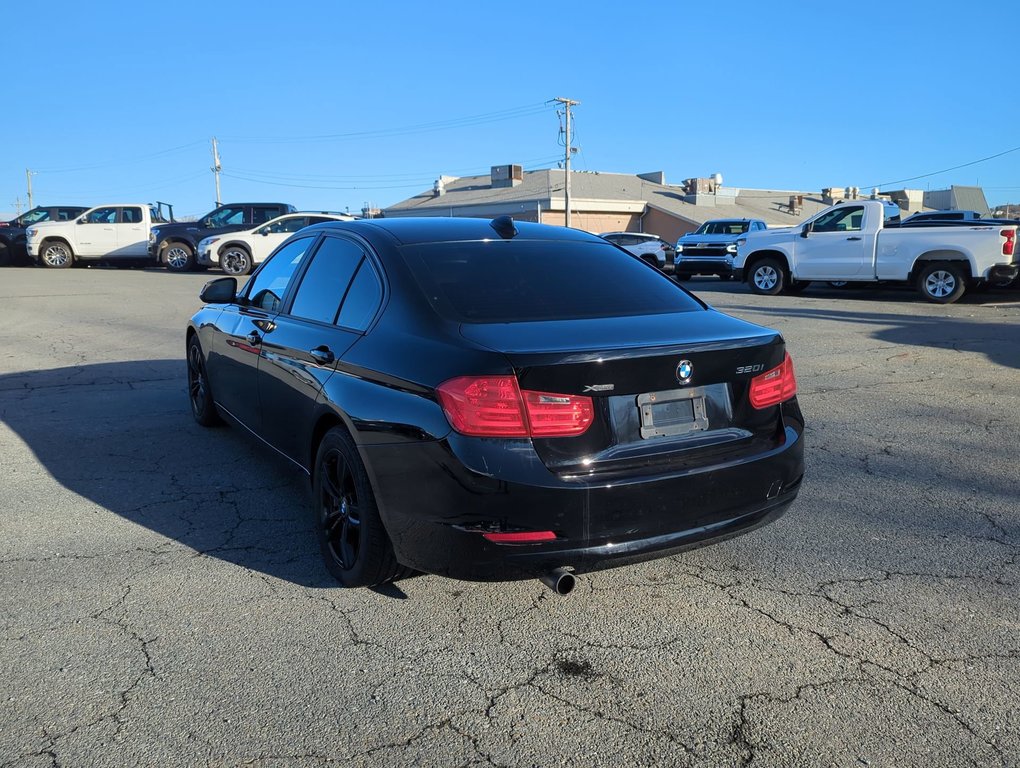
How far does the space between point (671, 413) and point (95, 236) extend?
2428 cm

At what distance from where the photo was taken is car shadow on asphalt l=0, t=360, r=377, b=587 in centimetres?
419

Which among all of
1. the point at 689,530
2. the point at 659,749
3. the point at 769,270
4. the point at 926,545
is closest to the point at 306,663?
the point at 659,749

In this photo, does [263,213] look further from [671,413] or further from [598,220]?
[598,220]

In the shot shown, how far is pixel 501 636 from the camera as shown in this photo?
10.8 feet

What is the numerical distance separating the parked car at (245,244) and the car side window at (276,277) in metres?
16.5

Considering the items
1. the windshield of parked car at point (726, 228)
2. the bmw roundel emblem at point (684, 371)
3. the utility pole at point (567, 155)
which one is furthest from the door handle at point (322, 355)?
the utility pole at point (567, 155)

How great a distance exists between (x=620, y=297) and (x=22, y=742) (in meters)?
2.82

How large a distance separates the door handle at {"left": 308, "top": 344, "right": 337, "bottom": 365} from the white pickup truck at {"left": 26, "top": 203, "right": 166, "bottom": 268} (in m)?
22.4

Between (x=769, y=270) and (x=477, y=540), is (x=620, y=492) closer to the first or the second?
(x=477, y=540)

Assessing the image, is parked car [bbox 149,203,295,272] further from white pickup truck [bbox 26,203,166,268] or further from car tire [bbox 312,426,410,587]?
car tire [bbox 312,426,410,587]

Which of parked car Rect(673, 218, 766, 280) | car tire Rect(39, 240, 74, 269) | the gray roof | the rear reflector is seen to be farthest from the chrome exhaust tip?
the gray roof

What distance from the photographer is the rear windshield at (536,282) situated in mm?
3588

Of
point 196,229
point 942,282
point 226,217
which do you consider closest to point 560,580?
point 942,282

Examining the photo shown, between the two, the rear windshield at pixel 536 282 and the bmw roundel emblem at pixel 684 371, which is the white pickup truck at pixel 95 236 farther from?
the bmw roundel emblem at pixel 684 371
